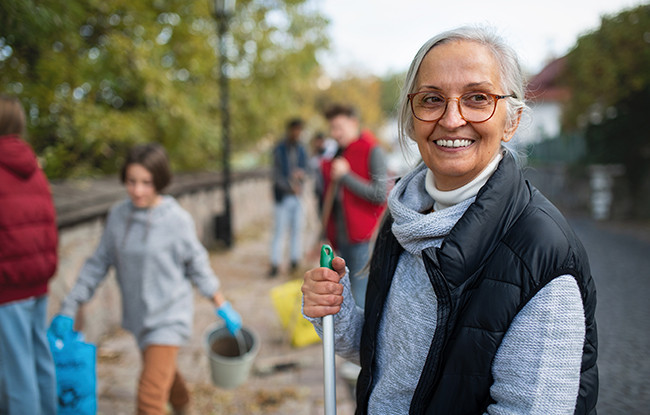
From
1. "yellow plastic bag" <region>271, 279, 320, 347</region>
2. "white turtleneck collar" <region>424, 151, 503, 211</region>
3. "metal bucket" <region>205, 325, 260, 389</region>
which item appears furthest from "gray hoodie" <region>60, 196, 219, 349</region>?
"white turtleneck collar" <region>424, 151, 503, 211</region>

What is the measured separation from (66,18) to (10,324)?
1935 millimetres

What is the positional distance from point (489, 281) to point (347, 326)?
0.62 meters

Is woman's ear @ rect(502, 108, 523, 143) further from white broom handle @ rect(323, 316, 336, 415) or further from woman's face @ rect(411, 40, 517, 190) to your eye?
white broom handle @ rect(323, 316, 336, 415)

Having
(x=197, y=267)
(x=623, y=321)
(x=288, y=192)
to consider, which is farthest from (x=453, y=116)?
(x=288, y=192)

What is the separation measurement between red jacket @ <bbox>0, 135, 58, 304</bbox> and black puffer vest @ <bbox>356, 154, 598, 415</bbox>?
2050 mm

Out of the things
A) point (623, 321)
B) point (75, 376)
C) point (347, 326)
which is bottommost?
point (623, 321)

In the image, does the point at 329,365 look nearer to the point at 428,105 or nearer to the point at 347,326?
the point at 347,326

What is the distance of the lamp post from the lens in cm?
768

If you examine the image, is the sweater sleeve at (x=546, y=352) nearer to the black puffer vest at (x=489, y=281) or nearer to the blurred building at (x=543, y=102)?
the black puffer vest at (x=489, y=281)

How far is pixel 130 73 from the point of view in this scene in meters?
5.49

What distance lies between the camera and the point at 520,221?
1.17m

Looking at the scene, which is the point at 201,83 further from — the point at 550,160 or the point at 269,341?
the point at 550,160

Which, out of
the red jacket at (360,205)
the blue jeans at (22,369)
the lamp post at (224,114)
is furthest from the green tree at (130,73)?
the red jacket at (360,205)

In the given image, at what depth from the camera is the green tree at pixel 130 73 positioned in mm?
3531
